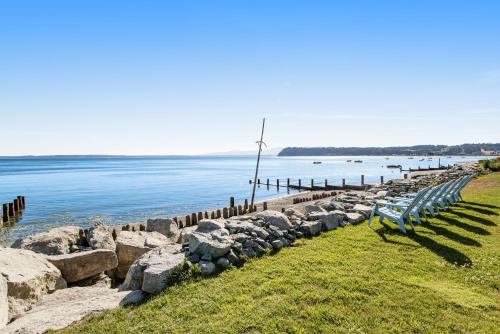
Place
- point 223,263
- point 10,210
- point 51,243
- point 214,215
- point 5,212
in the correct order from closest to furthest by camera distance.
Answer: point 223,263
point 51,243
point 214,215
point 5,212
point 10,210

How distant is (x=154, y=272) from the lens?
5.26 meters

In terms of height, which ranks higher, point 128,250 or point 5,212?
point 128,250

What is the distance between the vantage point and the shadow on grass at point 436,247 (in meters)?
6.54

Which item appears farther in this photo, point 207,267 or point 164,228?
point 164,228

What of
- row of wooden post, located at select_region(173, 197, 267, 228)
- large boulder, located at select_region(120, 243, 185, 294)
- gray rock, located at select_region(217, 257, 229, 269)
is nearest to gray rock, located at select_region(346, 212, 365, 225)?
gray rock, located at select_region(217, 257, 229, 269)

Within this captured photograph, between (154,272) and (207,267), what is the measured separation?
0.87 m

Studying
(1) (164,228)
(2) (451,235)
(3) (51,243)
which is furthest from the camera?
(1) (164,228)

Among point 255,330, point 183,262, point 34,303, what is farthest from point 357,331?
point 34,303

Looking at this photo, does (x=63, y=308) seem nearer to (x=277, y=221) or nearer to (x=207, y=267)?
(x=207, y=267)

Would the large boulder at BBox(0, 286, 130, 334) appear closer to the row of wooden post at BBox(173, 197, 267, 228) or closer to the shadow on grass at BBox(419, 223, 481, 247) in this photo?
the shadow on grass at BBox(419, 223, 481, 247)

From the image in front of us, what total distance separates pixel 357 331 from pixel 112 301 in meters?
3.52

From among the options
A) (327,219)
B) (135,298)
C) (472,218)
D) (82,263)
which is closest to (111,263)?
(82,263)

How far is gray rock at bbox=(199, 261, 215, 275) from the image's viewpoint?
5580 millimetres

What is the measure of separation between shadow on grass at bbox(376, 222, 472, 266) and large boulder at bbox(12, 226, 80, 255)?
8201 mm
